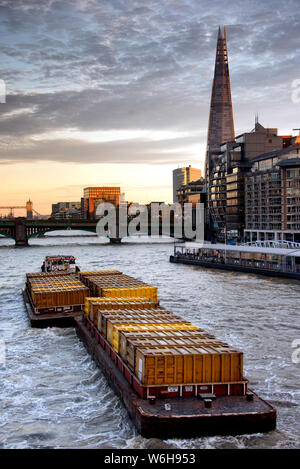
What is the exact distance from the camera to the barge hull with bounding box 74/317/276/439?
1959cm

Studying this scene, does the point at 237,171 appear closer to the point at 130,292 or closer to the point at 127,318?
the point at 130,292

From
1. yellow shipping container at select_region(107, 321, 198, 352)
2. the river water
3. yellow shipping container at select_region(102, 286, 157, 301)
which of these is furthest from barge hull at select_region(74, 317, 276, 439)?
yellow shipping container at select_region(102, 286, 157, 301)

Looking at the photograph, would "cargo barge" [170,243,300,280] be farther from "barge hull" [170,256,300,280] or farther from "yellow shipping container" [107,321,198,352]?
"yellow shipping container" [107,321,198,352]

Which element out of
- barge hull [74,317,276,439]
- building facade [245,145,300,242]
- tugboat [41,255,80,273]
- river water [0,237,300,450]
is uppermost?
building facade [245,145,300,242]

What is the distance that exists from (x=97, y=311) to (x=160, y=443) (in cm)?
1536

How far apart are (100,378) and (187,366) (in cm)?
930

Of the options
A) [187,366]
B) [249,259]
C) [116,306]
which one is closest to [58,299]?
[116,306]

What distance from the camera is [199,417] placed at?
1958 cm

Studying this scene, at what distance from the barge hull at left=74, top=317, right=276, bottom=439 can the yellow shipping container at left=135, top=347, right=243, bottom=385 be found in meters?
0.82

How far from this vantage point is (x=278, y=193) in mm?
127375

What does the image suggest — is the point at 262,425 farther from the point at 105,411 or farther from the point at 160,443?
the point at 105,411

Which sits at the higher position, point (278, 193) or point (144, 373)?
point (278, 193)

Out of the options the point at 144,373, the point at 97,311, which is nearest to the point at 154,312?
the point at 97,311

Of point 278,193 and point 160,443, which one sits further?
point 278,193
